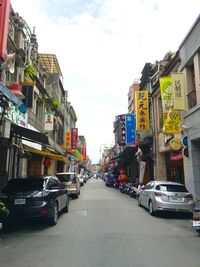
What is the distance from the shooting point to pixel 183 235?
845 cm

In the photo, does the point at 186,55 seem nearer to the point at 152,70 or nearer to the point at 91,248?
the point at 152,70

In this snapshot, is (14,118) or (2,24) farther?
(14,118)

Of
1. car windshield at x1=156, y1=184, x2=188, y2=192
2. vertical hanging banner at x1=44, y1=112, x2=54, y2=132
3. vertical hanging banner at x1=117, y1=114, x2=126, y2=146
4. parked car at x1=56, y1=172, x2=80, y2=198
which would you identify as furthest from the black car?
vertical hanging banner at x1=117, y1=114, x2=126, y2=146

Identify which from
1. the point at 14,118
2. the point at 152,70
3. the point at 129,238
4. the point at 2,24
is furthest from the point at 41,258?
the point at 152,70

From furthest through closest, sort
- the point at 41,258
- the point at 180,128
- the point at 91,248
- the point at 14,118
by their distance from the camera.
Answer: the point at 180,128 → the point at 14,118 → the point at 91,248 → the point at 41,258

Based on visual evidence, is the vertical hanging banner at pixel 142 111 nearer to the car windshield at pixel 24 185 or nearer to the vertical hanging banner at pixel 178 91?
the vertical hanging banner at pixel 178 91

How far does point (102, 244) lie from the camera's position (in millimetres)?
7047

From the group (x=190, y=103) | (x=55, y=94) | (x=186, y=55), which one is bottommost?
(x=190, y=103)

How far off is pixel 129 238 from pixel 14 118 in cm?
916

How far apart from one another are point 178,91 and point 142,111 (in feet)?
28.8

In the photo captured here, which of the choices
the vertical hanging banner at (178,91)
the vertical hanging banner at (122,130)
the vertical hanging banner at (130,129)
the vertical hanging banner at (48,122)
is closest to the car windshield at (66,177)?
the vertical hanging banner at (48,122)

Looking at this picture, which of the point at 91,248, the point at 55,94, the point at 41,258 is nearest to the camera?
the point at 41,258

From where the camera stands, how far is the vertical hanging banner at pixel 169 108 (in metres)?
16.3

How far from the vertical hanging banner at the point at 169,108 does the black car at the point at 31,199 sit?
8.93 m
